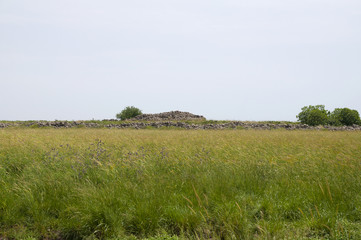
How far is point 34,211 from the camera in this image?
504 centimetres

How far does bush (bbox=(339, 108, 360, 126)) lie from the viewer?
3038 cm

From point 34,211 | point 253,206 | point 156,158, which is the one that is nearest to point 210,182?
point 253,206

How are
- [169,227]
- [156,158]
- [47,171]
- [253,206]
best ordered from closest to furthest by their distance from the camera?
[169,227] → [253,206] → [47,171] → [156,158]

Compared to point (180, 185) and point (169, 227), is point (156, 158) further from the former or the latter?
point (169, 227)

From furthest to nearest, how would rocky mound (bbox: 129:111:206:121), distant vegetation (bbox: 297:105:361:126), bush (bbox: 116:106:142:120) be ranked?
bush (bbox: 116:106:142:120) < rocky mound (bbox: 129:111:206:121) < distant vegetation (bbox: 297:105:361:126)

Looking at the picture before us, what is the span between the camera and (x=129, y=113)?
37.9m

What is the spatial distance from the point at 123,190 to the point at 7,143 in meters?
7.59

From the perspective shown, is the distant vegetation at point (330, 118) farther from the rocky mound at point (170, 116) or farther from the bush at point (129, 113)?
the bush at point (129, 113)

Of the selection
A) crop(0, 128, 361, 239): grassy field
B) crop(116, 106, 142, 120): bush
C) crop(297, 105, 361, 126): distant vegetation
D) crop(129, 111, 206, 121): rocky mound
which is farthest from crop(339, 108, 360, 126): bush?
crop(0, 128, 361, 239): grassy field

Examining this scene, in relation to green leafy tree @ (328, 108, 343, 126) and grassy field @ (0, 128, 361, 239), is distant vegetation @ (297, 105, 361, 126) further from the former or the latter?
grassy field @ (0, 128, 361, 239)

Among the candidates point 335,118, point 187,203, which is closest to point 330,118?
point 335,118

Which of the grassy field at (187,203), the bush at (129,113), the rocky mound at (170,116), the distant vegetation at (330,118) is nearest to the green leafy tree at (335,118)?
the distant vegetation at (330,118)

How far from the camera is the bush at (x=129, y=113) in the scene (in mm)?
37688

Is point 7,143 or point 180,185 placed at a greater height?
point 7,143
